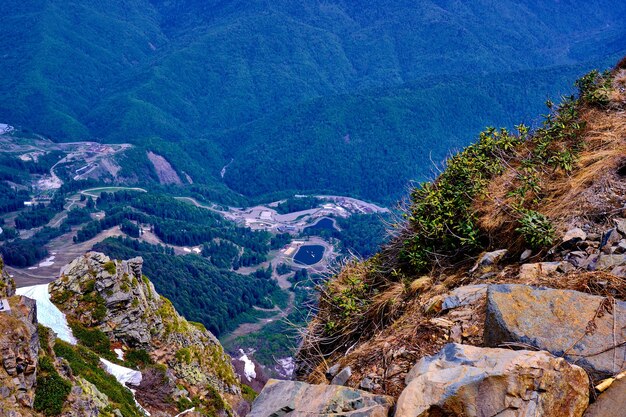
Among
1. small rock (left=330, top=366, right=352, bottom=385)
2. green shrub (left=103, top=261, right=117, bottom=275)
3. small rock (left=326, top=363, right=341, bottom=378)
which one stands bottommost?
green shrub (left=103, top=261, right=117, bottom=275)

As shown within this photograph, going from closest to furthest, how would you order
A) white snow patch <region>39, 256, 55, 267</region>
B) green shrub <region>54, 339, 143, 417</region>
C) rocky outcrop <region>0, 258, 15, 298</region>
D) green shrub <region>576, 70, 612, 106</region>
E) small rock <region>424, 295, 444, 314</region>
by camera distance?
1. small rock <region>424, 295, 444, 314</region>
2. green shrub <region>576, 70, 612, 106</region>
3. rocky outcrop <region>0, 258, 15, 298</region>
4. green shrub <region>54, 339, 143, 417</region>
5. white snow patch <region>39, 256, 55, 267</region>

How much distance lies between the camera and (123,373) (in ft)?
90.2

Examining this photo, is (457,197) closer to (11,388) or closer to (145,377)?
(11,388)

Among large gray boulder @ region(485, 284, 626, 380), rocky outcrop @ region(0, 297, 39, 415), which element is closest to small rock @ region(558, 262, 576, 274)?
large gray boulder @ region(485, 284, 626, 380)

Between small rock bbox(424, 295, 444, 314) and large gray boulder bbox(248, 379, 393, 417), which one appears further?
small rock bbox(424, 295, 444, 314)

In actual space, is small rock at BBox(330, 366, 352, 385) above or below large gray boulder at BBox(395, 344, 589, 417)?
below

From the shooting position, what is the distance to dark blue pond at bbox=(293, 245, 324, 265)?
151 metres

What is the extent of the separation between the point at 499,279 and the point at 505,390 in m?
2.82

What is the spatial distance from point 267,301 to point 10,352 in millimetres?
112707

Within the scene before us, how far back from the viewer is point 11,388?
16.2m

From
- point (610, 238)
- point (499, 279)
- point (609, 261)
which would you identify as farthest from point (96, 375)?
point (609, 261)

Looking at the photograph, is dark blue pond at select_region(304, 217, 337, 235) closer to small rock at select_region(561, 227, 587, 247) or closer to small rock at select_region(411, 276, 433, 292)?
small rock at select_region(411, 276, 433, 292)

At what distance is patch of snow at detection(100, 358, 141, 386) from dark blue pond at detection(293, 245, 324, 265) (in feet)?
397

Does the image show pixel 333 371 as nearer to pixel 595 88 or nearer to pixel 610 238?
pixel 610 238
